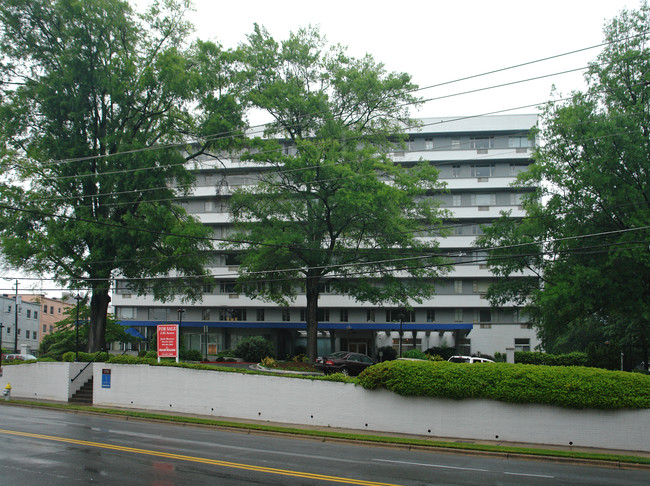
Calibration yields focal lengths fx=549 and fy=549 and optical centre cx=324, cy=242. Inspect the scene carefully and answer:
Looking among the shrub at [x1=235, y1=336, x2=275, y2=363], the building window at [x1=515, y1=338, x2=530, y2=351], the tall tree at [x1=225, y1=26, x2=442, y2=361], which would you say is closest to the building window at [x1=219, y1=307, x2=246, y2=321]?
the shrub at [x1=235, y1=336, x2=275, y2=363]

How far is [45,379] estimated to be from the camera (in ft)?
97.5

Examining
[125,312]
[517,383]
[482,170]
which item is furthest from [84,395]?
[482,170]

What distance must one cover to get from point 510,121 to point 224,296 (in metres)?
34.5

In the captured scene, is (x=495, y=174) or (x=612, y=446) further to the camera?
(x=495, y=174)

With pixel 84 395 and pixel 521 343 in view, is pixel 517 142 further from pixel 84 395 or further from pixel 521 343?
pixel 84 395

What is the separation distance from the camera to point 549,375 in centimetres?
1812

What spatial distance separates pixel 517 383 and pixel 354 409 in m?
5.95

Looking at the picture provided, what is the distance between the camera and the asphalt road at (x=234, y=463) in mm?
11242

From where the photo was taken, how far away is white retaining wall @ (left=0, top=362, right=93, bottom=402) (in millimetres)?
28875

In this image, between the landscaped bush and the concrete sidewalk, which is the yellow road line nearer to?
the concrete sidewalk

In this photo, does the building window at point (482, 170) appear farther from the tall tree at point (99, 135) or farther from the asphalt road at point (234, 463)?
the asphalt road at point (234, 463)

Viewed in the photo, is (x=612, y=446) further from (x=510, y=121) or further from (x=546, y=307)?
(x=510, y=121)

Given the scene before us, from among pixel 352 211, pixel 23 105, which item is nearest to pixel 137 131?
pixel 23 105

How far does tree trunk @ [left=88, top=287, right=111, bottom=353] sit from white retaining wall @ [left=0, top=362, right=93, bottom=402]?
303 cm
